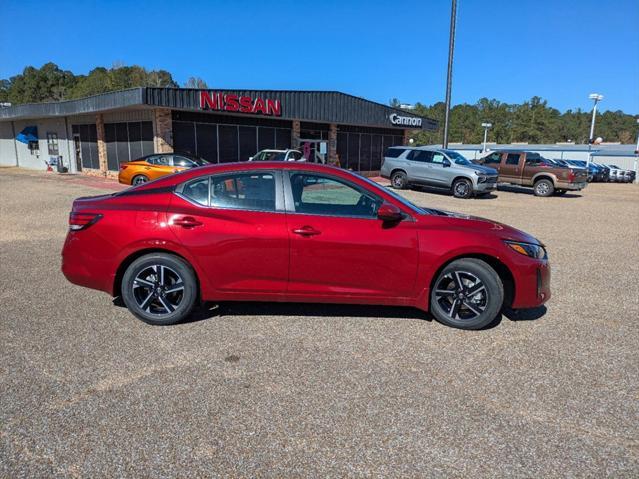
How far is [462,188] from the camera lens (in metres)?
17.7

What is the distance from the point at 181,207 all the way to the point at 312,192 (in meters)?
1.28

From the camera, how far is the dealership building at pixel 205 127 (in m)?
21.0

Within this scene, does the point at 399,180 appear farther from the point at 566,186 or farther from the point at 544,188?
the point at 566,186

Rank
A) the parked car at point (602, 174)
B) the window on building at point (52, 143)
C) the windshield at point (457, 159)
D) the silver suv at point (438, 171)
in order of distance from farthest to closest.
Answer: the parked car at point (602, 174)
the window on building at point (52, 143)
the windshield at point (457, 159)
the silver suv at point (438, 171)

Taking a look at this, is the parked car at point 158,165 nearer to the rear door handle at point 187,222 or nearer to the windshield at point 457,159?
the windshield at point 457,159

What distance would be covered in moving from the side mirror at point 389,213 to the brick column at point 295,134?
23.0 m

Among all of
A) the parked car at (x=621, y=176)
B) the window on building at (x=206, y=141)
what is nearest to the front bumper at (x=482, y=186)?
the window on building at (x=206, y=141)

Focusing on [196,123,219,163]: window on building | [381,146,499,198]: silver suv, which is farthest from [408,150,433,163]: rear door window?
[196,123,219,163]: window on building

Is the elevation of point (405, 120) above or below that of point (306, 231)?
above

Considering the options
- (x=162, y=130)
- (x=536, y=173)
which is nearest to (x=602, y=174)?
(x=536, y=173)

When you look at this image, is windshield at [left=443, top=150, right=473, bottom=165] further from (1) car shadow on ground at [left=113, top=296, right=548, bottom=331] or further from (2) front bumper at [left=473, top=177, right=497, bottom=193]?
(1) car shadow on ground at [left=113, top=296, right=548, bottom=331]

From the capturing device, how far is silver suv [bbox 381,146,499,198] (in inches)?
687

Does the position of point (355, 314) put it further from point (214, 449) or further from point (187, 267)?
point (214, 449)

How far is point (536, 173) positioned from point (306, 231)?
18.9 meters
